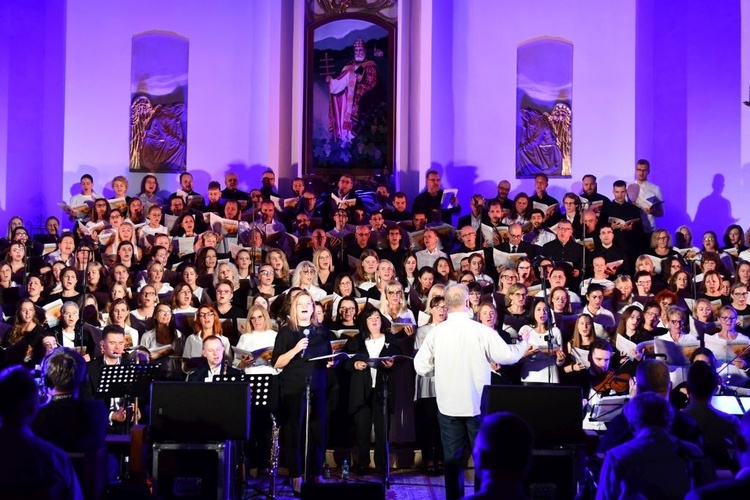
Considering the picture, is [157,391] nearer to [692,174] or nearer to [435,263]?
[435,263]

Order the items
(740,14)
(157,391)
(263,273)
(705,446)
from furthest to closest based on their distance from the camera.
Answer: (740,14) < (263,273) < (157,391) < (705,446)

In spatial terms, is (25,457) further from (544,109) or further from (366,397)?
(544,109)

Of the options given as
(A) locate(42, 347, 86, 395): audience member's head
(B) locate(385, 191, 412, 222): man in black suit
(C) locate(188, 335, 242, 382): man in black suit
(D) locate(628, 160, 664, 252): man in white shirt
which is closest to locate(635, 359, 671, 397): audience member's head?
(A) locate(42, 347, 86, 395): audience member's head

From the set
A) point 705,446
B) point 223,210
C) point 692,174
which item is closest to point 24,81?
→ point 223,210

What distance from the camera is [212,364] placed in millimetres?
7801

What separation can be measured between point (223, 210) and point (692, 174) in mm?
6781

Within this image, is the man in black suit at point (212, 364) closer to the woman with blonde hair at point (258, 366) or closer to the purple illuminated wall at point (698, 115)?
the woman with blonde hair at point (258, 366)

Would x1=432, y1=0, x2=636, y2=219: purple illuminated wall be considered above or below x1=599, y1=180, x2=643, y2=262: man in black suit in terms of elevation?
above

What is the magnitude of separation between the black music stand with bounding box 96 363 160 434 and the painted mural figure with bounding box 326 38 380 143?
29.6 feet

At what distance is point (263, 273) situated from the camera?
9.90m

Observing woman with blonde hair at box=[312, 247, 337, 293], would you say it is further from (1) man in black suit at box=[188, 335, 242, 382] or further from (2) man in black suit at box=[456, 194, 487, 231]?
(2) man in black suit at box=[456, 194, 487, 231]

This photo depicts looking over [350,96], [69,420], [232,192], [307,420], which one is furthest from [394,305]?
[350,96]

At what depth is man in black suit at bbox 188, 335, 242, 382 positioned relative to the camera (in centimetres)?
777

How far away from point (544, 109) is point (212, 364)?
31.3 feet
